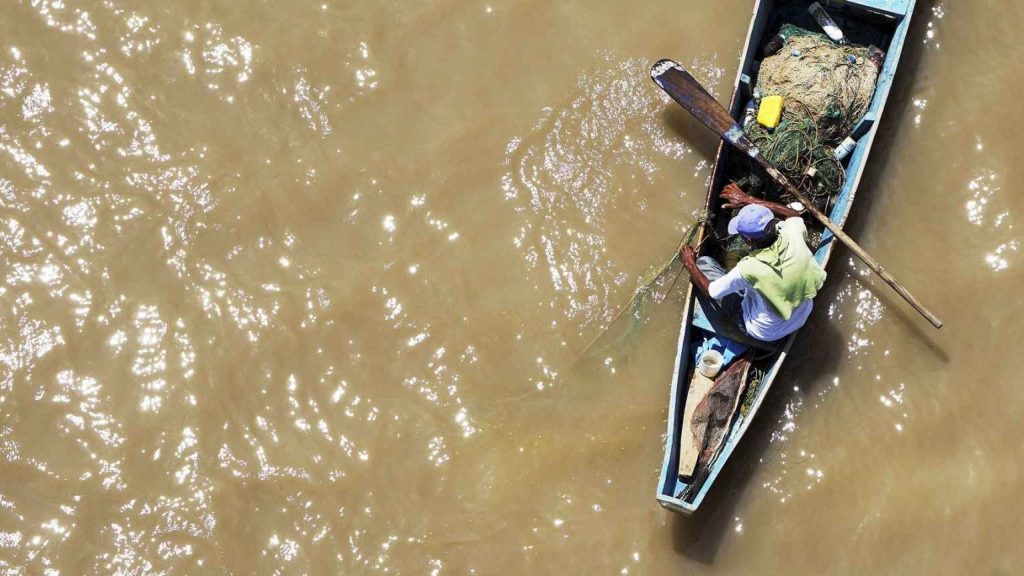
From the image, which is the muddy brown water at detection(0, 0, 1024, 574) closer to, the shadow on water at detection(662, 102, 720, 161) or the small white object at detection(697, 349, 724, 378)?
the shadow on water at detection(662, 102, 720, 161)

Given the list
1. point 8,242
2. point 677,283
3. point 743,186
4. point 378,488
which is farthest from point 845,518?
point 8,242

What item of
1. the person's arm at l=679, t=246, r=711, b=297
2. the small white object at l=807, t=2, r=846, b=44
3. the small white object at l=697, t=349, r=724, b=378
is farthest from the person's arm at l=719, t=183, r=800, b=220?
the small white object at l=807, t=2, r=846, b=44

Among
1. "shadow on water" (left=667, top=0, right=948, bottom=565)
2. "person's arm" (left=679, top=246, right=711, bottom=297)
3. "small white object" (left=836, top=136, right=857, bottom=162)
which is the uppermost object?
"person's arm" (left=679, top=246, right=711, bottom=297)

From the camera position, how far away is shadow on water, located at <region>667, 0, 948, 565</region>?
22.1ft

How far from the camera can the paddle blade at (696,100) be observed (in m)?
6.85

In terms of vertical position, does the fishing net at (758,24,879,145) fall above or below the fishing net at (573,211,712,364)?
above

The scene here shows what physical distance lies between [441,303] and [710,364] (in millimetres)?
2204

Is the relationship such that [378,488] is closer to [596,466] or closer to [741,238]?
[596,466]

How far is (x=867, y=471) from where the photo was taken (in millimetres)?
6777

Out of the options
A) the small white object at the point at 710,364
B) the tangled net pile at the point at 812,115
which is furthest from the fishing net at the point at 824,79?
the small white object at the point at 710,364

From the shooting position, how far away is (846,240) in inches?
258

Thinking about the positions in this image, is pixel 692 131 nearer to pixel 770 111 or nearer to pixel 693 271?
pixel 770 111

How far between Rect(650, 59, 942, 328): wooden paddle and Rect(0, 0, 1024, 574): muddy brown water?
37 cm

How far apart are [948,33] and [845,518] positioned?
13.5 feet
